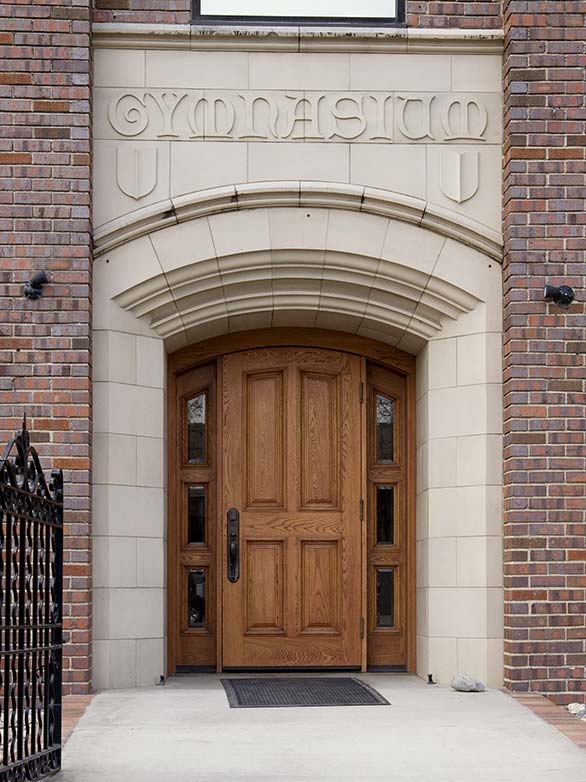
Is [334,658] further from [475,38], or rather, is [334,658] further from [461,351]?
[475,38]

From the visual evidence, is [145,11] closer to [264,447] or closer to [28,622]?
[264,447]

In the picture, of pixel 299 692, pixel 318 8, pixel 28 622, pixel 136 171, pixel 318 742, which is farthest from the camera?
pixel 318 8

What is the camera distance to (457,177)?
8109 mm

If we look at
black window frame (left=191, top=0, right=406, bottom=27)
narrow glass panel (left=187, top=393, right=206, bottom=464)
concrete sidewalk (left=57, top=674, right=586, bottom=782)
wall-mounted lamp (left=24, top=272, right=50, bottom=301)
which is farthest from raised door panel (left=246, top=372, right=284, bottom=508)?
Answer: black window frame (left=191, top=0, right=406, bottom=27)

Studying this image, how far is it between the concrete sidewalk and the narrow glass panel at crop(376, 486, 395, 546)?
1452mm

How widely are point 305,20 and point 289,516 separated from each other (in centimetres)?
327

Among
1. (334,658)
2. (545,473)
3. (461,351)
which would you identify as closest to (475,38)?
(461,351)

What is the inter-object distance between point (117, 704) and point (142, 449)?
65.0 inches

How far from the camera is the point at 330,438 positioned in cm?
876

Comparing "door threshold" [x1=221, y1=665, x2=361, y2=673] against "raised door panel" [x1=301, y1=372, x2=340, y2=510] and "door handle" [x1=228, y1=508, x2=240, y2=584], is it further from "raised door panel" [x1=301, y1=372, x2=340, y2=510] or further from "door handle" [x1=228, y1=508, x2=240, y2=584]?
"raised door panel" [x1=301, y1=372, x2=340, y2=510]

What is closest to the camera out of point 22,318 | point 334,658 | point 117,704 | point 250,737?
point 250,737

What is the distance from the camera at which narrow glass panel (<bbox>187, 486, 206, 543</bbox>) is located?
343 inches

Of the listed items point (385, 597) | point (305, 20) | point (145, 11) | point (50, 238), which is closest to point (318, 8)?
point (305, 20)

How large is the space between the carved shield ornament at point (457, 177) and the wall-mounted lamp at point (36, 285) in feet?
8.38
